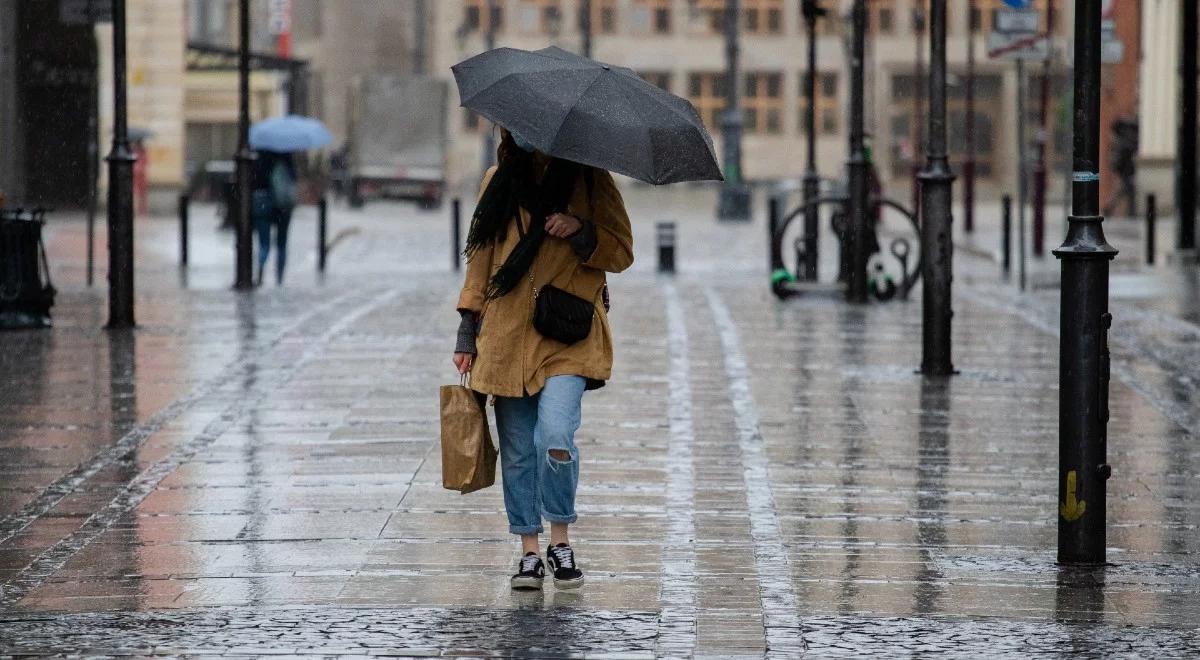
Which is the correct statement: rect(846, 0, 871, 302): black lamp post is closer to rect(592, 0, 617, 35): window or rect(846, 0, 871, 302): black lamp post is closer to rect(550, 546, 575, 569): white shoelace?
rect(550, 546, 575, 569): white shoelace

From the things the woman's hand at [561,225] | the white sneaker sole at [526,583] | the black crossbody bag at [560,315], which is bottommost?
the white sneaker sole at [526,583]

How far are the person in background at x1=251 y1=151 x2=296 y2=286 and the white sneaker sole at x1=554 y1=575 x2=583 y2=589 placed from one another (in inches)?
598

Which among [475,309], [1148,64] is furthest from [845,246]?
[1148,64]

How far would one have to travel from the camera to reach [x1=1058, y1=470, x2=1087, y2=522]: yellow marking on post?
25.4 feet

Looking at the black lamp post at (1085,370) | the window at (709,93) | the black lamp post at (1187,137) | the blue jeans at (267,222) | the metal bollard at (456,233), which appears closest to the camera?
the black lamp post at (1085,370)

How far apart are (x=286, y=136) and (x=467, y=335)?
15.7m

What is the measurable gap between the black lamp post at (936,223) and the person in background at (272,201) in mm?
9716

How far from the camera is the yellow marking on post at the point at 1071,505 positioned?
7730 millimetres

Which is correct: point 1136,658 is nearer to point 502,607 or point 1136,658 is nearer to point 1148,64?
point 502,607

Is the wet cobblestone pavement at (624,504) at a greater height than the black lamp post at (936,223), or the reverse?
the black lamp post at (936,223)

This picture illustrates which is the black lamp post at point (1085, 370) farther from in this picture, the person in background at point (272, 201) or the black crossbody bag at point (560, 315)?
the person in background at point (272, 201)

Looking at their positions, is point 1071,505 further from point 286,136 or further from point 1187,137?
Result: point 1187,137

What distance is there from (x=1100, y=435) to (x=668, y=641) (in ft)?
6.39

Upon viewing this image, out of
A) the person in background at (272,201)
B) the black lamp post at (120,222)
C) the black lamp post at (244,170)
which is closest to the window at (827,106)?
the person in background at (272,201)
